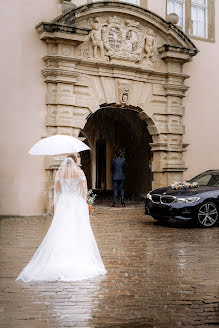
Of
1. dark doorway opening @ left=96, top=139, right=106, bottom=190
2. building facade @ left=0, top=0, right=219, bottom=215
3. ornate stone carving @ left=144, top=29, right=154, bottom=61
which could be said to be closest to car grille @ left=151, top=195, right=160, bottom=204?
building facade @ left=0, top=0, right=219, bottom=215

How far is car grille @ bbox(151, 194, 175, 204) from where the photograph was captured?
11749mm

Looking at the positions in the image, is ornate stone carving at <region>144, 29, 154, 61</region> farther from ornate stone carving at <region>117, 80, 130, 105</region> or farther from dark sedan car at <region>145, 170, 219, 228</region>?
dark sedan car at <region>145, 170, 219, 228</region>

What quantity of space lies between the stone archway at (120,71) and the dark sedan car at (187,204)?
3442 mm

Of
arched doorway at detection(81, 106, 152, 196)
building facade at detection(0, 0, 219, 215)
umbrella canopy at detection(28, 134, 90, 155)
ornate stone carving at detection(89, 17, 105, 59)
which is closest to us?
umbrella canopy at detection(28, 134, 90, 155)

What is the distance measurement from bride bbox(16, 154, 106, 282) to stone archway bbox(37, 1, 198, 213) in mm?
6918

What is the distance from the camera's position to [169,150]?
53.1 ft

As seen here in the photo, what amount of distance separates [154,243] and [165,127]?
25.5 feet

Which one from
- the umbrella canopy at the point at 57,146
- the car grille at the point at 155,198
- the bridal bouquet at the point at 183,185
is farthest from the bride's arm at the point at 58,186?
the bridal bouquet at the point at 183,185

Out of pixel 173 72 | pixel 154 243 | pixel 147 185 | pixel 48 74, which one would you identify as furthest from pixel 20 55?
pixel 147 185

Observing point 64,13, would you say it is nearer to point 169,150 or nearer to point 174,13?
point 174,13

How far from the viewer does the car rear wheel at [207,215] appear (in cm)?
1177

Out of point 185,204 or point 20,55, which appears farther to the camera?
point 20,55

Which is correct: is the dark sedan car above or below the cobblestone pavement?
above

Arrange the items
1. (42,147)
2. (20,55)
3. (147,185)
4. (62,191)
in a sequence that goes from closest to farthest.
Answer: (62,191) → (42,147) → (20,55) → (147,185)
